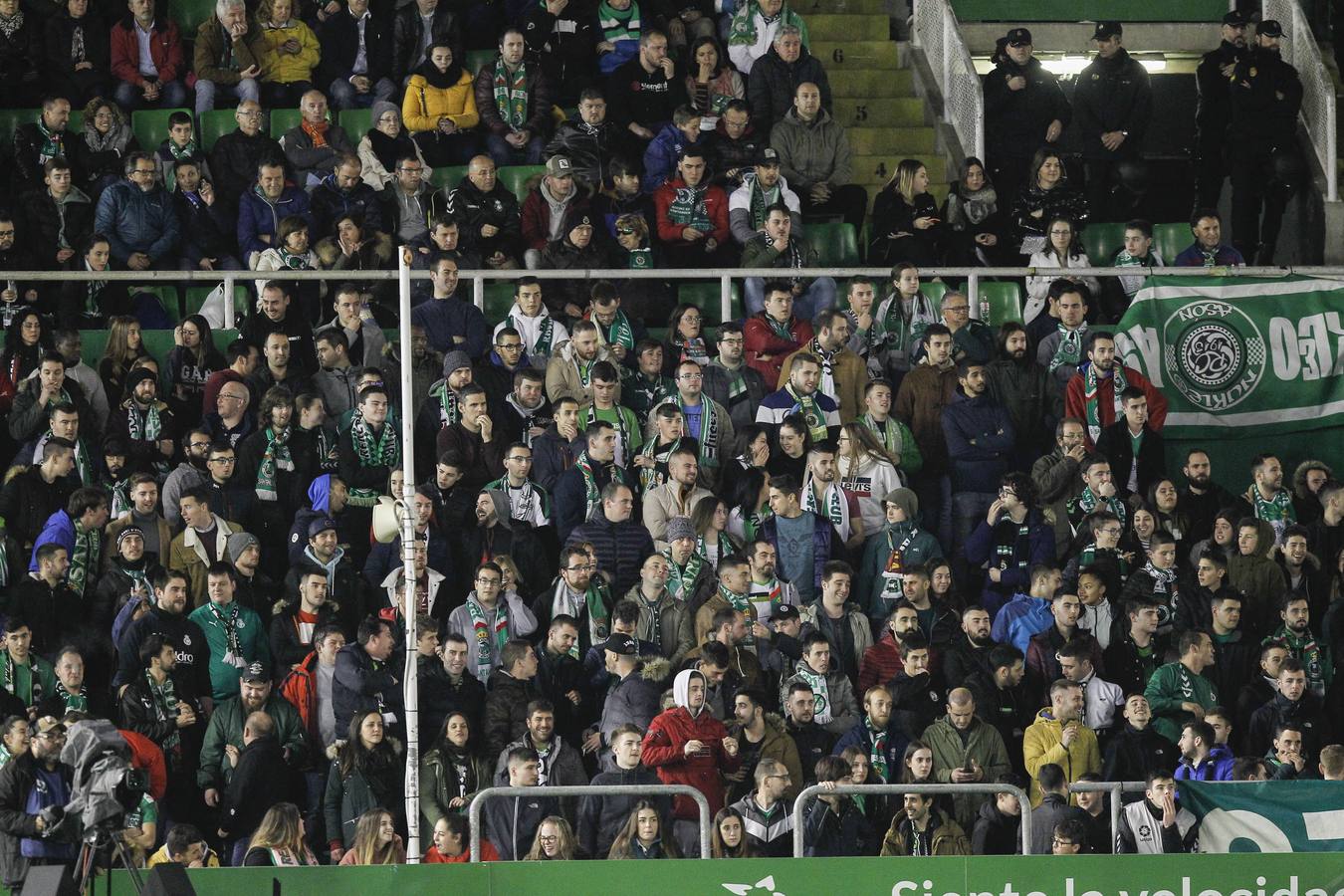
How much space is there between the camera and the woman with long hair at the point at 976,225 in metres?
18.3

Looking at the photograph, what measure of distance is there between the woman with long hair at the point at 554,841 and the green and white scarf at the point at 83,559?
3760 millimetres

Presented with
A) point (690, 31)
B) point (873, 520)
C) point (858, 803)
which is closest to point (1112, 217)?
point (690, 31)

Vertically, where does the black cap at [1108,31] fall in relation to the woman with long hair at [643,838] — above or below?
above

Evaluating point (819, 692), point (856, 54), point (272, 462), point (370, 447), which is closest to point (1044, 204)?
point (856, 54)

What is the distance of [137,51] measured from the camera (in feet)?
62.8

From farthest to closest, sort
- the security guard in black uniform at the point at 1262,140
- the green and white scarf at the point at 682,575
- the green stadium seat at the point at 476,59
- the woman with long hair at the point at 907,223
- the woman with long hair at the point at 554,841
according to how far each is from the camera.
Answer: the green stadium seat at the point at 476,59, the security guard in black uniform at the point at 1262,140, the woman with long hair at the point at 907,223, the green and white scarf at the point at 682,575, the woman with long hair at the point at 554,841

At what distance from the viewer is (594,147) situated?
18.3 m

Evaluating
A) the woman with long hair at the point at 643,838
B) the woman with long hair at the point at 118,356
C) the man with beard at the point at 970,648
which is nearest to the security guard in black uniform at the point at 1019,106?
the man with beard at the point at 970,648

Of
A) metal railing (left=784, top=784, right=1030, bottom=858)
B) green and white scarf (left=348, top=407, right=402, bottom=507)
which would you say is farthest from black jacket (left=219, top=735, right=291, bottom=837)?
metal railing (left=784, top=784, right=1030, bottom=858)

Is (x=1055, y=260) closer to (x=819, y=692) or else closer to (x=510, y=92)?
(x=510, y=92)

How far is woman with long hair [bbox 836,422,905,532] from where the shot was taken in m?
16.0

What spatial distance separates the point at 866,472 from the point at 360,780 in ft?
13.2

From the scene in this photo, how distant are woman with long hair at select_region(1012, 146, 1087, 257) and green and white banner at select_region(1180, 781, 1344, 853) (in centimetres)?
656

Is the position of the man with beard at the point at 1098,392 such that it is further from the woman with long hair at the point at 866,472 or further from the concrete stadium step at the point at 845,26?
the concrete stadium step at the point at 845,26
